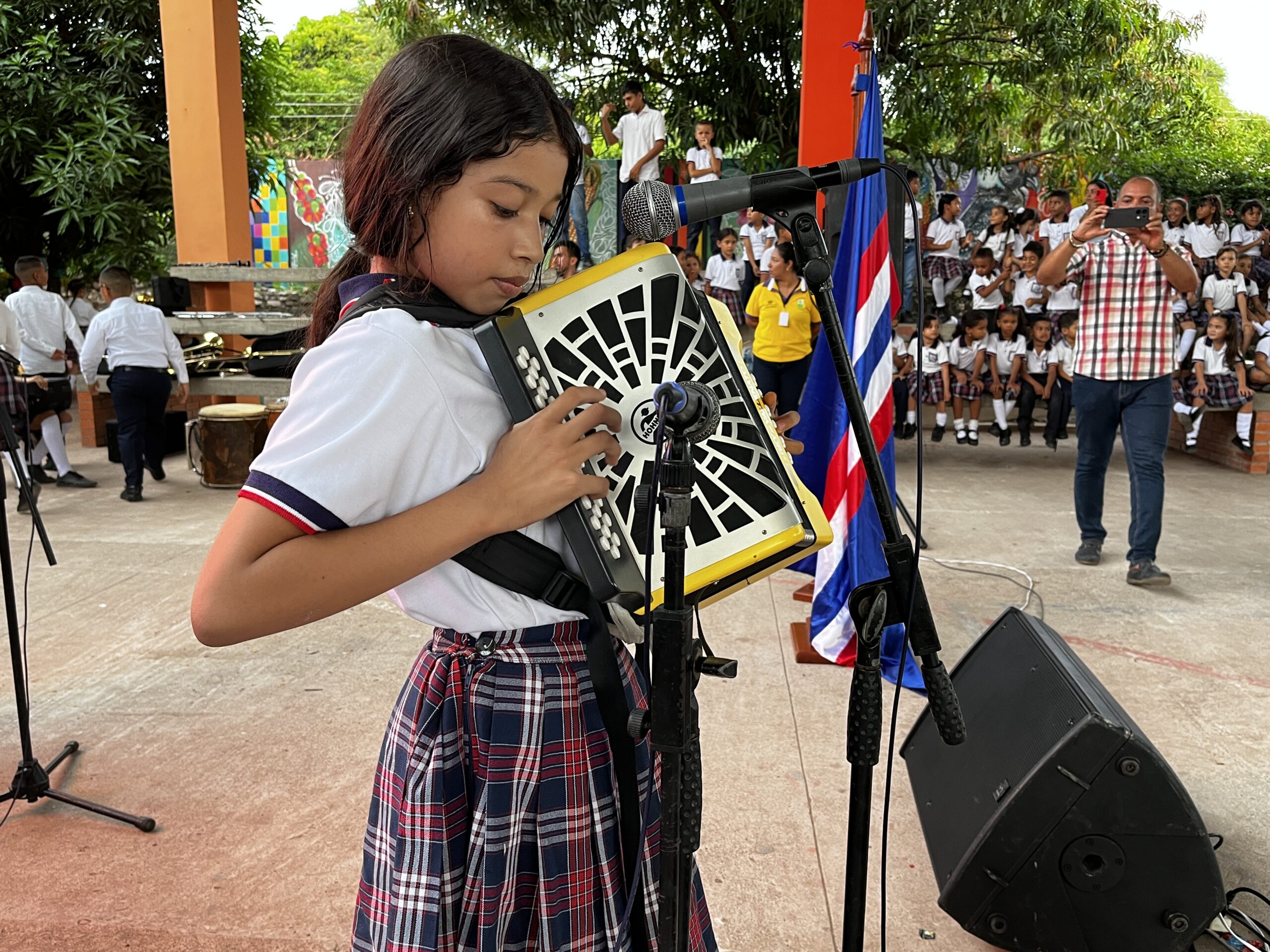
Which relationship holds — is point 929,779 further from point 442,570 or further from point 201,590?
point 201,590

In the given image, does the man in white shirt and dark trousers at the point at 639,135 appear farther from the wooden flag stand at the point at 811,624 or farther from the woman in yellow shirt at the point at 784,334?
the wooden flag stand at the point at 811,624

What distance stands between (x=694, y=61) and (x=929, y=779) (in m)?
12.1

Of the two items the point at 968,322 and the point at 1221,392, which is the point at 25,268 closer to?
the point at 968,322

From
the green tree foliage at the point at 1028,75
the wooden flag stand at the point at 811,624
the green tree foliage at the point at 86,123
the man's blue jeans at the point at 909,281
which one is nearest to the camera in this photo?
the wooden flag stand at the point at 811,624

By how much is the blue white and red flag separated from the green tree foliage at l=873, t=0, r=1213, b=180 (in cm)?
858

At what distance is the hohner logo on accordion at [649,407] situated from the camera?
1.13m

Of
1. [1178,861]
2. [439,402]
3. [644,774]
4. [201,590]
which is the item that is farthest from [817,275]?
[1178,861]

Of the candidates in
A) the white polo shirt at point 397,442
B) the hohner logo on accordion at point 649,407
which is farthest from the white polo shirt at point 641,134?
the white polo shirt at point 397,442

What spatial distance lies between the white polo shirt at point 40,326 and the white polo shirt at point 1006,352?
786 cm

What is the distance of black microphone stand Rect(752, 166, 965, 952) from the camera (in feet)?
4.20

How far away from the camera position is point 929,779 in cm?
242

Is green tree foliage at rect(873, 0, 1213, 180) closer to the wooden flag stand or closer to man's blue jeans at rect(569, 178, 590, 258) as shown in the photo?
man's blue jeans at rect(569, 178, 590, 258)

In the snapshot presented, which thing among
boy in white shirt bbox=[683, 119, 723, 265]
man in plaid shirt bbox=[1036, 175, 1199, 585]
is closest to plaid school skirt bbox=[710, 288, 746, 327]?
boy in white shirt bbox=[683, 119, 723, 265]

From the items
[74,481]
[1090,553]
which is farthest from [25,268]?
[1090,553]
